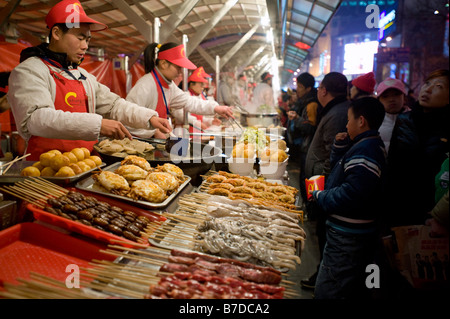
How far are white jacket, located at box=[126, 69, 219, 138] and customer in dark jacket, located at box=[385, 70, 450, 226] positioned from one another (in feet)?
8.99

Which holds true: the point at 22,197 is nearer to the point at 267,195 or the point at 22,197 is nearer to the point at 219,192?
the point at 219,192

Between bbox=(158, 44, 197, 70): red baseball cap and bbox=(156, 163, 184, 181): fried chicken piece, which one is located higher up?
bbox=(158, 44, 197, 70): red baseball cap

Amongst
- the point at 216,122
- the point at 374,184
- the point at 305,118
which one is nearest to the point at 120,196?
the point at 374,184

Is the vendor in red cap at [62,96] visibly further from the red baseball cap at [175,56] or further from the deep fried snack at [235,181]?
the red baseball cap at [175,56]

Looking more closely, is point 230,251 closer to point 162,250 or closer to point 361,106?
point 162,250

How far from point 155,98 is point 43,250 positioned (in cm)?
298

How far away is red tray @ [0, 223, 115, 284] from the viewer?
1.57 m

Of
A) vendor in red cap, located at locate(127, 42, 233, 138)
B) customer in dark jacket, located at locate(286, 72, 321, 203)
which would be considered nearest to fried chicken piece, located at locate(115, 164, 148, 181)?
vendor in red cap, located at locate(127, 42, 233, 138)

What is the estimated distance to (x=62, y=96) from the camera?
2.79m

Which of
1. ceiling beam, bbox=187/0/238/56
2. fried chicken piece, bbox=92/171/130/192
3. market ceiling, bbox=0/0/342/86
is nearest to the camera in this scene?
fried chicken piece, bbox=92/171/130/192

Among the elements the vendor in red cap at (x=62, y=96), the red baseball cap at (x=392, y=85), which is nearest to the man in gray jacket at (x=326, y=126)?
the red baseball cap at (x=392, y=85)

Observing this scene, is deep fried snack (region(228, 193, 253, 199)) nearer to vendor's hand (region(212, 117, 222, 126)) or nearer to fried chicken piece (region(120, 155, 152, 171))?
fried chicken piece (region(120, 155, 152, 171))

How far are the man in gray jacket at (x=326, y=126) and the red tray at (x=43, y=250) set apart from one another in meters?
2.81

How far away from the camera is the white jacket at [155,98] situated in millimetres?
4141
